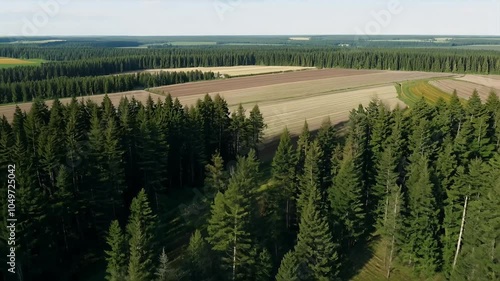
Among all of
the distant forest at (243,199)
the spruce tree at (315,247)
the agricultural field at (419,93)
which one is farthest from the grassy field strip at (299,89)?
the spruce tree at (315,247)

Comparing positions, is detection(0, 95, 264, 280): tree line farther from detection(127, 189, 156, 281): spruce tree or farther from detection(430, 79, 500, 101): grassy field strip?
detection(430, 79, 500, 101): grassy field strip

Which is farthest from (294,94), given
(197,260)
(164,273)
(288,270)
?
(164,273)

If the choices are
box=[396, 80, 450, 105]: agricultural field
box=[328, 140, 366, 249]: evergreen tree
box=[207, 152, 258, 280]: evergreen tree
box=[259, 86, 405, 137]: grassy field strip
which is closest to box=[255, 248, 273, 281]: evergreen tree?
box=[207, 152, 258, 280]: evergreen tree

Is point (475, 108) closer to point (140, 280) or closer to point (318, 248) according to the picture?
point (318, 248)

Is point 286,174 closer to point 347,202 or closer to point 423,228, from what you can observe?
point 347,202

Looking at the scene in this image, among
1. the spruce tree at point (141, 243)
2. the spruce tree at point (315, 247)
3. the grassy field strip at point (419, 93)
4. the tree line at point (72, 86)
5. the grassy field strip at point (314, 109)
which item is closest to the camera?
the spruce tree at point (141, 243)

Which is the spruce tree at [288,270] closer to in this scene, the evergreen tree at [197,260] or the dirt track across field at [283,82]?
the evergreen tree at [197,260]
